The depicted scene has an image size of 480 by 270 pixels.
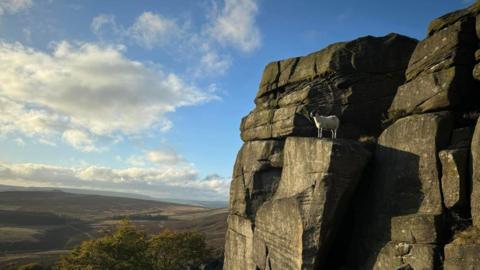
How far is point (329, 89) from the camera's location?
3638 centimetres

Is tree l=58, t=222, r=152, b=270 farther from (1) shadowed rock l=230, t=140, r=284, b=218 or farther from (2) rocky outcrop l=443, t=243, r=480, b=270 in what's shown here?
(2) rocky outcrop l=443, t=243, r=480, b=270

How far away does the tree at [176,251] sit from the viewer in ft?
235

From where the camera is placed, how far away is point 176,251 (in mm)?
72625

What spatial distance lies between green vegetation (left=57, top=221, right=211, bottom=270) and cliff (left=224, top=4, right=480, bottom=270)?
77.8 ft

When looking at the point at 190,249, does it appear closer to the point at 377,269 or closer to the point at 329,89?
the point at 329,89

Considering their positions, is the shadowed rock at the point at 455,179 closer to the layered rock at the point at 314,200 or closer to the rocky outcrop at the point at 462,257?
the rocky outcrop at the point at 462,257

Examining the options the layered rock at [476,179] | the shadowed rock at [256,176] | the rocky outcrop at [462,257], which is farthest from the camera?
the shadowed rock at [256,176]

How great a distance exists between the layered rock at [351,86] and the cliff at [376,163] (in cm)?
9

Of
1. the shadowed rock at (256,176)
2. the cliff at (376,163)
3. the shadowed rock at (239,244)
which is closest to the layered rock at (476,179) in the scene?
the cliff at (376,163)

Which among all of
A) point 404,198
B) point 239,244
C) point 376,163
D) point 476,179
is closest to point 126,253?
point 239,244

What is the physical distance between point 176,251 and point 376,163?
169ft

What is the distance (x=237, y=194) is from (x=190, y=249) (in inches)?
1357

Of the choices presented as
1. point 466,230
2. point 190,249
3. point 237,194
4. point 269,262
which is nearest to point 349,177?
point 466,230

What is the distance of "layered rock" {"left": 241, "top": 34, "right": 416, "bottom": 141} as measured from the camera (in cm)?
3538
